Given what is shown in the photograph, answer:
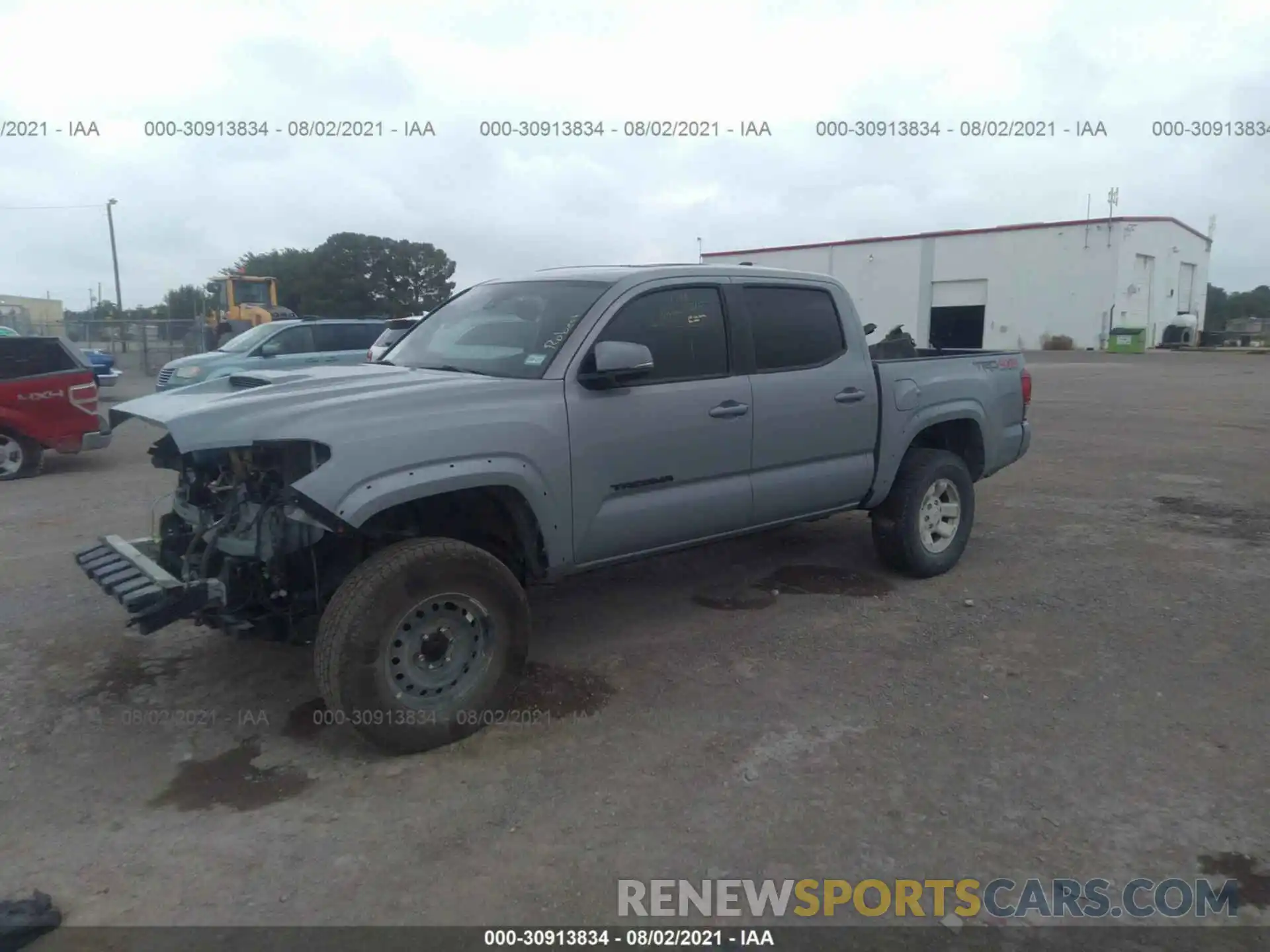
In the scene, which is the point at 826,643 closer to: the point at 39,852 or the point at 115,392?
the point at 39,852

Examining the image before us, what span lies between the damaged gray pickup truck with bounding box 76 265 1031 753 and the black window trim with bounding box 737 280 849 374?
15 mm

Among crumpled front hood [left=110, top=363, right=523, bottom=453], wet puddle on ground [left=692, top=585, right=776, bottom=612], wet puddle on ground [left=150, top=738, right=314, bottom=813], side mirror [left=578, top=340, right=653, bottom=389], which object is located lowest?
wet puddle on ground [left=150, top=738, right=314, bottom=813]

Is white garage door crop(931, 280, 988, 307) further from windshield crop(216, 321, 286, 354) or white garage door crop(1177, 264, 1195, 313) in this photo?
windshield crop(216, 321, 286, 354)

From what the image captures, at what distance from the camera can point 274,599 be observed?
3979mm

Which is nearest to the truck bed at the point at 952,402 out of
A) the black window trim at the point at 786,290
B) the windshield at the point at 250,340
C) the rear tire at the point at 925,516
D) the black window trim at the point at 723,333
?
the rear tire at the point at 925,516

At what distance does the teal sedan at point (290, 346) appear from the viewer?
43.7 ft

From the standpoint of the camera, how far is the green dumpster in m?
41.6

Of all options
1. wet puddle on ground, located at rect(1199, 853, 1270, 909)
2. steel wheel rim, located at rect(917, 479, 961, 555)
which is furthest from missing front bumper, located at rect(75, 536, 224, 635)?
steel wheel rim, located at rect(917, 479, 961, 555)

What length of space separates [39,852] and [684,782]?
7.24 ft

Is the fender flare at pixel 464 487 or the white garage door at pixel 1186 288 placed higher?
the white garage door at pixel 1186 288

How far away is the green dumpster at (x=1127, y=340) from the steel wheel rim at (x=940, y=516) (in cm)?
4076

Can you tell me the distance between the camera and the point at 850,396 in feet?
18.0

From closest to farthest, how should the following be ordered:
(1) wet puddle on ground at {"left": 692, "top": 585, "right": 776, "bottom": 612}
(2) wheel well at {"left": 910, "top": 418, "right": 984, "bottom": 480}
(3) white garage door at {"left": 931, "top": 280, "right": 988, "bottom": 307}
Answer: (1) wet puddle on ground at {"left": 692, "top": 585, "right": 776, "bottom": 612} → (2) wheel well at {"left": 910, "top": 418, "right": 984, "bottom": 480} → (3) white garage door at {"left": 931, "top": 280, "right": 988, "bottom": 307}

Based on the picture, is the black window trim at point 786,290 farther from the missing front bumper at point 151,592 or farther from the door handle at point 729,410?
the missing front bumper at point 151,592
